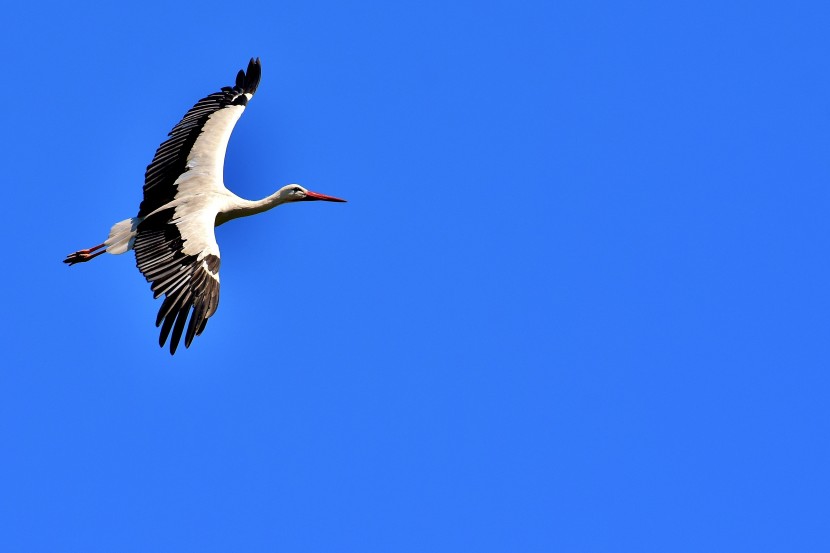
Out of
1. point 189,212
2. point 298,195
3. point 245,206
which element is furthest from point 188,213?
point 298,195

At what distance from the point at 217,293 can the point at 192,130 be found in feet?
10.8

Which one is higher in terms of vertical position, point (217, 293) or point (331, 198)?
point (331, 198)

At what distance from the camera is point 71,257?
1756 cm

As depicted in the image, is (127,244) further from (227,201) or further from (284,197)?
(284,197)

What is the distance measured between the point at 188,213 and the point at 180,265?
1.21m

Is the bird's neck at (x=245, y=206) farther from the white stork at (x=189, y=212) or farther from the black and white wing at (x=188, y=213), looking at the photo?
the black and white wing at (x=188, y=213)

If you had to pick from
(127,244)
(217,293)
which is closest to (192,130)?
(127,244)

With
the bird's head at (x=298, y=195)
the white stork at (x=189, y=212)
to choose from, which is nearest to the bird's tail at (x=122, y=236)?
the white stork at (x=189, y=212)

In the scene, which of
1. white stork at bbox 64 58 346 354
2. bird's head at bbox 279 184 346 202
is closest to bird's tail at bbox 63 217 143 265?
white stork at bbox 64 58 346 354

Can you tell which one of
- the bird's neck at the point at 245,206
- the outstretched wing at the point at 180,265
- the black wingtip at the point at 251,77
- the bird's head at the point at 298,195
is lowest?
the outstretched wing at the point at 180,265

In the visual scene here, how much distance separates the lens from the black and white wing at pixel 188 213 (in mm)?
14469

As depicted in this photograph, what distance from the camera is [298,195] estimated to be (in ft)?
58.3

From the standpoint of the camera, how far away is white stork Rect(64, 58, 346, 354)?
14.6 metres

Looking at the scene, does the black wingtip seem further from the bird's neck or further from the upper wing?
the bird's neck
